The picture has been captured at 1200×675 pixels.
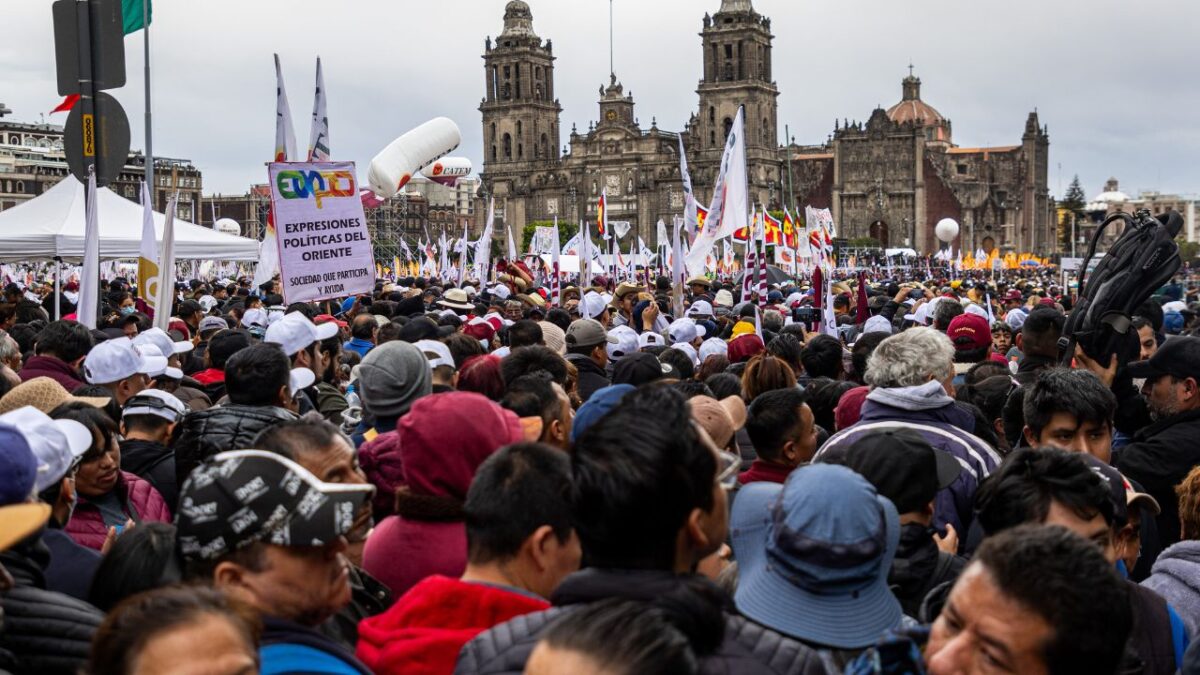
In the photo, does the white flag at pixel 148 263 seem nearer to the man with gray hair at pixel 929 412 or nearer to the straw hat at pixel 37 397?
the straw hat at pixel 37 397

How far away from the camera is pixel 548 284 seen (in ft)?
129

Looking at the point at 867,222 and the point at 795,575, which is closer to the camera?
the point at 795,575

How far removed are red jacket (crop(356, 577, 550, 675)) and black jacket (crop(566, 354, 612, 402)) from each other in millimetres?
5057

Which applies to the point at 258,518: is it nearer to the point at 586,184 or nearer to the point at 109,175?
the point at 109,175

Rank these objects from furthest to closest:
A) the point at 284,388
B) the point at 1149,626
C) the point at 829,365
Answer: the point at 829,365, the point at 284,388, the point at 1149,626

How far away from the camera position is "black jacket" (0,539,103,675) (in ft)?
10.2

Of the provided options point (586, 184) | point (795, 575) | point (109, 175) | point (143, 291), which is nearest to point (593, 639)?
point (795, 575)

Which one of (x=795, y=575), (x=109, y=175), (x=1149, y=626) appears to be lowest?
(x=1149, y=626)

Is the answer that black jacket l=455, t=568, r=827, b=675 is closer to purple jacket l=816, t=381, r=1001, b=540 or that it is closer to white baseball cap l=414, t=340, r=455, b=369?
purple jacket l=816, t=381, r=1001, b=540

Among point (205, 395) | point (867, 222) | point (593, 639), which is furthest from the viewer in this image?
point (867, 222)

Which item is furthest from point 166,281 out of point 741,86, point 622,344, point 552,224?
point 741,86

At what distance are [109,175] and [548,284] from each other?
30035 mm

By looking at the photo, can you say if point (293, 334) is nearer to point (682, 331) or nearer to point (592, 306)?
point (682, 331)

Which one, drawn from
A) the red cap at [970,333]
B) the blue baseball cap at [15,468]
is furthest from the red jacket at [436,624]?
the red cap at [970,333]
